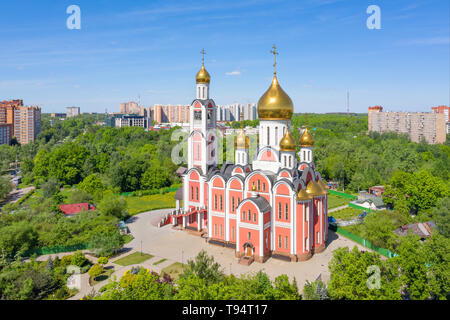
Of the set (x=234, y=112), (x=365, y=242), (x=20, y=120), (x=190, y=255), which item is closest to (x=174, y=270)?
(x=190, y=255)

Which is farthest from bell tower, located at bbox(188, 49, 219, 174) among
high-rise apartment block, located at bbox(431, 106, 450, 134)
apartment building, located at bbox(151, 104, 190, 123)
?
apartment building, located at bbox(151, 104, 190, 123)

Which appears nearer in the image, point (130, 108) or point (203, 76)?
point (203, 76)

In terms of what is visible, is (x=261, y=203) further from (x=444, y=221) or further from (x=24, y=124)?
(x=24, y=124)

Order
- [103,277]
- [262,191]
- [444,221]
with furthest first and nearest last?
[444,221] < [262,191] < [103,277]

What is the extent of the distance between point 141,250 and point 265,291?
36.9 feet

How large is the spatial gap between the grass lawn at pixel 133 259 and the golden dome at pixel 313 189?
994cm

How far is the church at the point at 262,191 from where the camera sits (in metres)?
18.0

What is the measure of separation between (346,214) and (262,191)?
1240 cm

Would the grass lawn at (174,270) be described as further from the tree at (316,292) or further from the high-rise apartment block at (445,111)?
the high-rise apartment block at (445,111)

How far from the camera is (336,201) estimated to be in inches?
1275

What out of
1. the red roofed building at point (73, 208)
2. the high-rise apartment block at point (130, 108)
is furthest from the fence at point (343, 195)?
the high-rise apartment block at point (130, 108)

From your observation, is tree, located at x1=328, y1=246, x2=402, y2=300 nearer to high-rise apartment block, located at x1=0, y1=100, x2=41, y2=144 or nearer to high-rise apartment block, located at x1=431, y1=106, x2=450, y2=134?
high-rise apartment block, located at x1=0, y1=100, x2=41, y2=144
